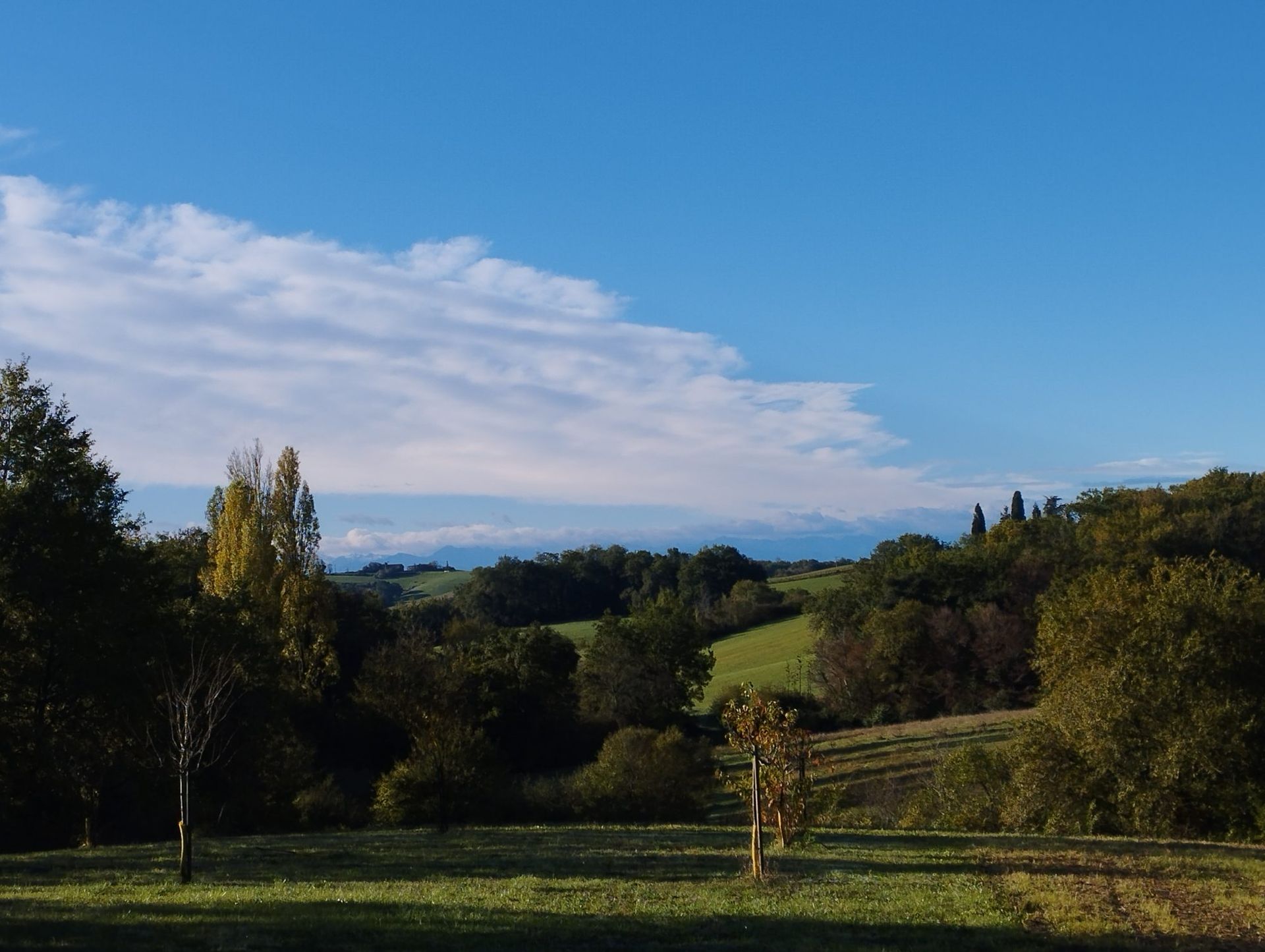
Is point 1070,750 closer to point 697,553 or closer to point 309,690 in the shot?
point 309,690

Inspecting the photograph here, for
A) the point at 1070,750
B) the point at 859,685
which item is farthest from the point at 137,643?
the point at 859,685

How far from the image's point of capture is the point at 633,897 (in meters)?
15.6

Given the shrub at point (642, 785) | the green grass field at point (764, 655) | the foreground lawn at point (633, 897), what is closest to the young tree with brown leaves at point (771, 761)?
the foreground lawn at point (633, 897)

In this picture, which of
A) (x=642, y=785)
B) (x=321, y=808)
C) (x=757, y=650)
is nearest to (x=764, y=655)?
(x=757, y=650)

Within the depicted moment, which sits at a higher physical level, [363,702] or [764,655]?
[363,702]

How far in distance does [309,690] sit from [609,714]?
18834 mm

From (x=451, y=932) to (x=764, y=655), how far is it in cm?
7757

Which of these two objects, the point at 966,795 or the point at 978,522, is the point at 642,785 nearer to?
the point at 966,795

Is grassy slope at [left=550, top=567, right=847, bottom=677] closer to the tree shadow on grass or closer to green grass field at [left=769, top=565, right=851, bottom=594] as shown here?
green grass field at [left=769, top=565, right=851, bottom=594]

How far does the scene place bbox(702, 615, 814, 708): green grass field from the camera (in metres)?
77.8

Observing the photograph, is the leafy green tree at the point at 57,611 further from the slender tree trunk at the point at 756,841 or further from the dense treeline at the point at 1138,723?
the dense treeline at the point at 1138,723

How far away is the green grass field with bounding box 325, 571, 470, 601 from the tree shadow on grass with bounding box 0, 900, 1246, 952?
117 metres

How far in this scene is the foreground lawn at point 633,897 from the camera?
40.3ft

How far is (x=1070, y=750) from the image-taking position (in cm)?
3244
